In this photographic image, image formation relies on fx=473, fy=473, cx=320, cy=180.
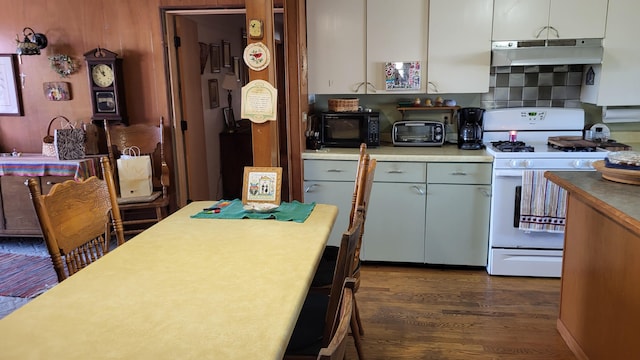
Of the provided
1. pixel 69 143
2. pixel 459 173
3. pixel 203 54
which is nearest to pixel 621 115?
pixel 459 173

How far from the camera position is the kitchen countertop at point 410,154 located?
3.29m

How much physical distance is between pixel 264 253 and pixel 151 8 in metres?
2.90

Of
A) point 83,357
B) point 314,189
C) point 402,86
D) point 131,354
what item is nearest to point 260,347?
point 131,354

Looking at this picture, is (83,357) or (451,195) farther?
(451,195)

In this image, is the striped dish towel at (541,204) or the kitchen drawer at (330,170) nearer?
the striped dish towel at (541,204)

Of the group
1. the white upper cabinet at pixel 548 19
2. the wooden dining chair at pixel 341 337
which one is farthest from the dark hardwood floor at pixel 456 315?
the white upper cabinet at pixel 548 19

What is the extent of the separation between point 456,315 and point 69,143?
319cm

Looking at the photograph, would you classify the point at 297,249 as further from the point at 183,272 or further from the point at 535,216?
the point at 535,216

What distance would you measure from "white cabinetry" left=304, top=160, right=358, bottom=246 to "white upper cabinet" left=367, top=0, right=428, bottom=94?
0.71 metres

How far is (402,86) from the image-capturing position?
3.55 metres

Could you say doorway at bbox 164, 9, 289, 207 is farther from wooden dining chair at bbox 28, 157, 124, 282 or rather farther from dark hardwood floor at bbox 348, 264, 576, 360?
wooden dining chair at bbox 28, 157, 124, 282

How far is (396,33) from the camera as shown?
3.49 meters

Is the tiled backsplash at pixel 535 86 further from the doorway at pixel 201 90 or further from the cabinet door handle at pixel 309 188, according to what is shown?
the doorway at pixel 201 90

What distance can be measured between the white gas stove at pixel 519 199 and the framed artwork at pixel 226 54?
324 centimetres
